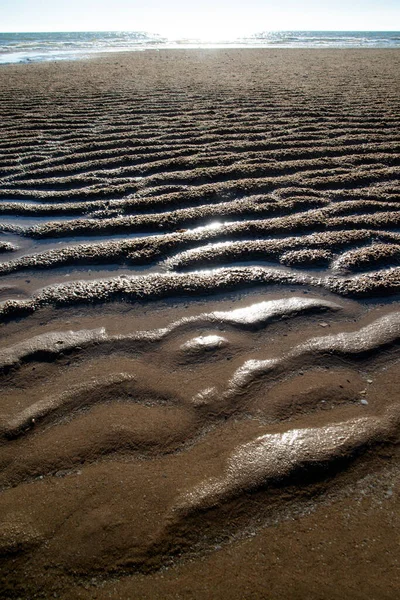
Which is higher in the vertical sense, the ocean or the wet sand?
the ocean

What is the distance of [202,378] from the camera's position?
1895 millimetres

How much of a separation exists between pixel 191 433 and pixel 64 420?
0.52 metres

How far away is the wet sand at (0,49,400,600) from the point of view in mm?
1293

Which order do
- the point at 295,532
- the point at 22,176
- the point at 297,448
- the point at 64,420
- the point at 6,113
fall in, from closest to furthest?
1. the point at 295,532
2. the point at 297,448
3. the point at 64,420
4. the point at 22,176
5. the point at 6,113

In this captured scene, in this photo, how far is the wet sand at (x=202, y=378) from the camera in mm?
1293

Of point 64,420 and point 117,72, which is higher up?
point 117,72

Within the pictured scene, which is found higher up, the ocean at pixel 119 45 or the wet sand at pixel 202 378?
the ocean at pixel 119 45

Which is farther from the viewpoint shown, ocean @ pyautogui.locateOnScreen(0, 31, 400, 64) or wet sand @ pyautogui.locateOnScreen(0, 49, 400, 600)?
ocean @ pyautogui.locateOnScreen(0, 31, 400, 64)

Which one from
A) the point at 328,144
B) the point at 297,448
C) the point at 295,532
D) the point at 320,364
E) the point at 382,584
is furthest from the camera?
the point at 328,144

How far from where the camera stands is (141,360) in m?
2.01

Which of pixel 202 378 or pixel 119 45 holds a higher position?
pixel 119 45

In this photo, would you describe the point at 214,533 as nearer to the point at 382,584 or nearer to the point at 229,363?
the point at 382,584

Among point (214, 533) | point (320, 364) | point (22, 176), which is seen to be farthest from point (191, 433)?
point (22, 176)

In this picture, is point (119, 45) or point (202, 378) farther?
point (119, 45)
